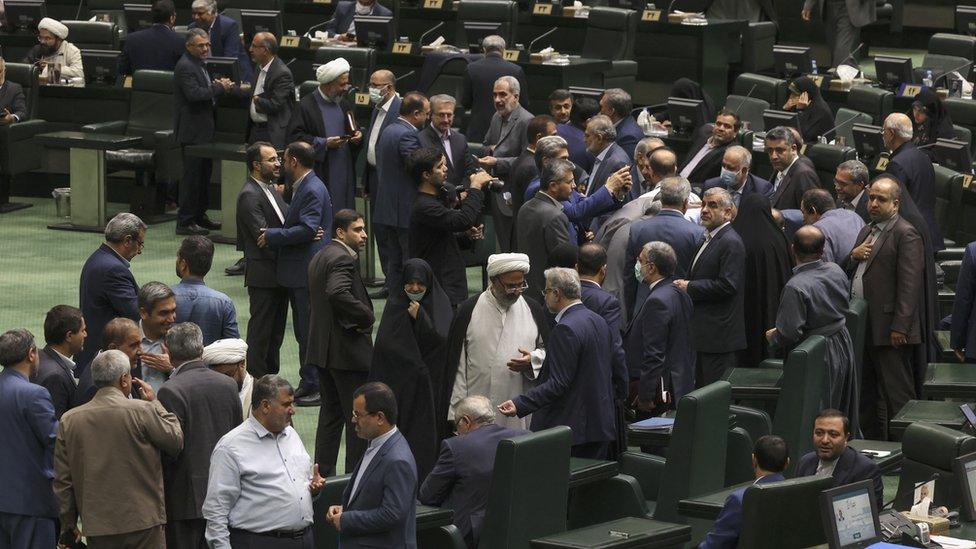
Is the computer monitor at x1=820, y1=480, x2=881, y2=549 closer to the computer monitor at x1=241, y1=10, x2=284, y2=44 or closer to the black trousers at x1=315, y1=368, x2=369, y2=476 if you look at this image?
the black trousers at x1=315, y1=368, x2=369, y2=476

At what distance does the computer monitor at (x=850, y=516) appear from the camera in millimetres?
5977

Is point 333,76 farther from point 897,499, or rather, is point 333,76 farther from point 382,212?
point 897,499

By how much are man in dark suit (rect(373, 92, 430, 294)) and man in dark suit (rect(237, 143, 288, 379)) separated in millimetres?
883

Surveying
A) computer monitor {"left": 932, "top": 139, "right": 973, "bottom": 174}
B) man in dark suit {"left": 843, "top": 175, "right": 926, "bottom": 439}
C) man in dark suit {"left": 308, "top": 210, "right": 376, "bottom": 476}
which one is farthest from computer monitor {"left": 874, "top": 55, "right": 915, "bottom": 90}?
man in dark suit {"left": 308, "top": 210, "right": 376, "bottom": 476}

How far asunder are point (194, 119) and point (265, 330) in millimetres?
3829

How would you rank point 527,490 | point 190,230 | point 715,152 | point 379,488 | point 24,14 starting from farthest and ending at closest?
point 24,14 → point 190,230 → point 715,152 → point 527,490 → point 379,488

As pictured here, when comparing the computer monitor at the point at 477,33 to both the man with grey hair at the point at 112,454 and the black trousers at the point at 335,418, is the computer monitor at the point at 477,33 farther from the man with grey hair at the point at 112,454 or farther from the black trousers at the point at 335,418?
the man with grey hair at the point at 112,454

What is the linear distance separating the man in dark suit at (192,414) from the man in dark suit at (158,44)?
738cm

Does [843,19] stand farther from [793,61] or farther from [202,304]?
[202,304]

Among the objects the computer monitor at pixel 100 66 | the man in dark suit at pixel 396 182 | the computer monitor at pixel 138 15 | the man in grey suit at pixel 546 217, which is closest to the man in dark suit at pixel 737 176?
the man in grey suit at pixel 546 217

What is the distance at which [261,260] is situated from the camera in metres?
9.28

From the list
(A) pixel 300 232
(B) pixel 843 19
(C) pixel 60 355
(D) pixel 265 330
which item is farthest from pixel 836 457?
(B) pixel 843 19

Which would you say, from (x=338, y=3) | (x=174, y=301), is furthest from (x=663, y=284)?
(x=338, y=3)

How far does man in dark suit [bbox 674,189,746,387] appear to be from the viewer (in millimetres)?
8352
